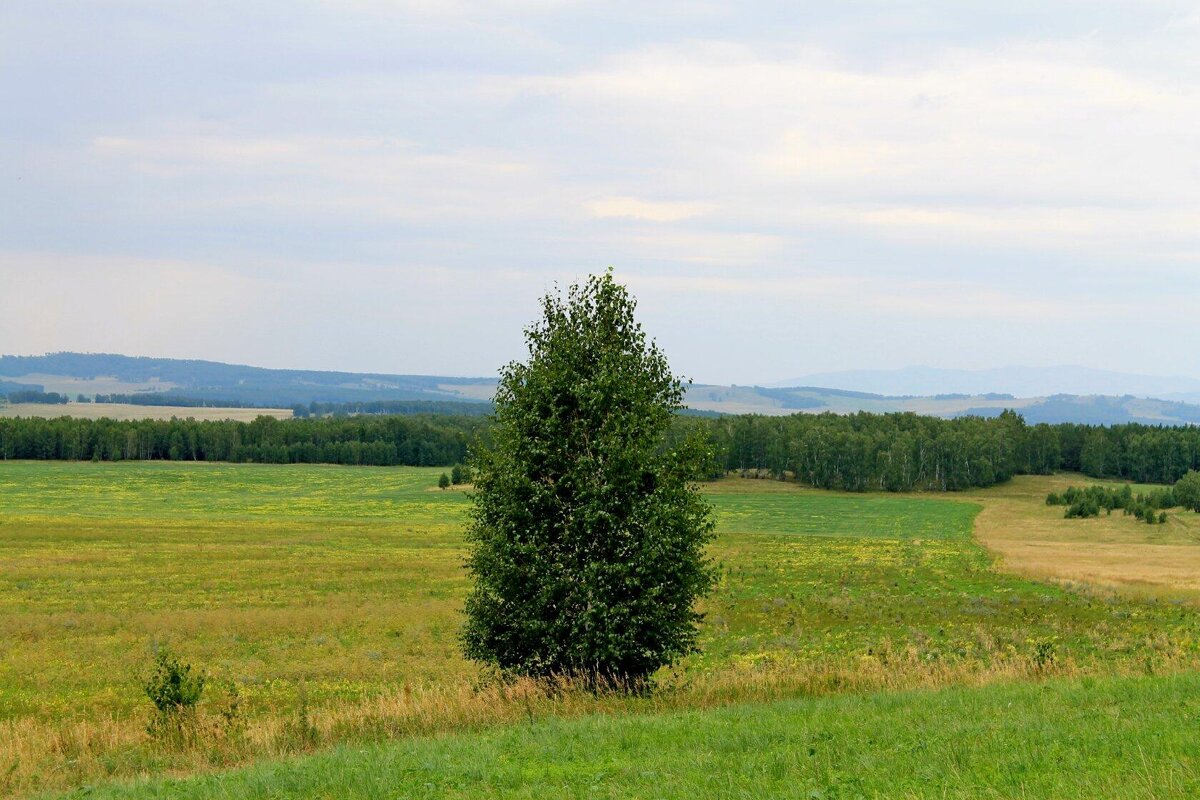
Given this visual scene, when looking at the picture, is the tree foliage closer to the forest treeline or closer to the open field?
the open field

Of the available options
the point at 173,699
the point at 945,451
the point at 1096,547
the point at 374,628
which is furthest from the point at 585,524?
the point at 945,451

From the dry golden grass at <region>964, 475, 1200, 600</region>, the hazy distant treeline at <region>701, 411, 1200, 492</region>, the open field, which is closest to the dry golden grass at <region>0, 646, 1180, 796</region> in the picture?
the open field

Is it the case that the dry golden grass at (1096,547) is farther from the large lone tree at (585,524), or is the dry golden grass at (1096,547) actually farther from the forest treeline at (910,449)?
the large lone tree at (585,524)

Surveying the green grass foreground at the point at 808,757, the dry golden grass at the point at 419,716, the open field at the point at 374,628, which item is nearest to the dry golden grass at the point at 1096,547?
the open field at the point at 374,628

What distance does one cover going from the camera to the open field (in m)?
19.6

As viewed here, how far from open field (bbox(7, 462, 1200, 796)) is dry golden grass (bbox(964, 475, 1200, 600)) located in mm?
4207

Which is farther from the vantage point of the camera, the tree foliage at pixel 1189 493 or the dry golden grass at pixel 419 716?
the tree foliage at pixel 1189 493

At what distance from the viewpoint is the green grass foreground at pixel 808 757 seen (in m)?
11.7

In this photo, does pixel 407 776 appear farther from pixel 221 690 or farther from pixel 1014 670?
pixel 221 690

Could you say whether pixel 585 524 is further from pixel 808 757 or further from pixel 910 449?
pixel 910 449

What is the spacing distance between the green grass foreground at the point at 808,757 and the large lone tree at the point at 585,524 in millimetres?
5547

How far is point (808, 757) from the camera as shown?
13516 millimetres

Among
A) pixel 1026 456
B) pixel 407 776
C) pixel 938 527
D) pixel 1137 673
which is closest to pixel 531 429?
pixel 407 776

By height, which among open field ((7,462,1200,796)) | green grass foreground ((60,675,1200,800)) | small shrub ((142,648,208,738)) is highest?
green grass foreground ((60,675,1200,800))
